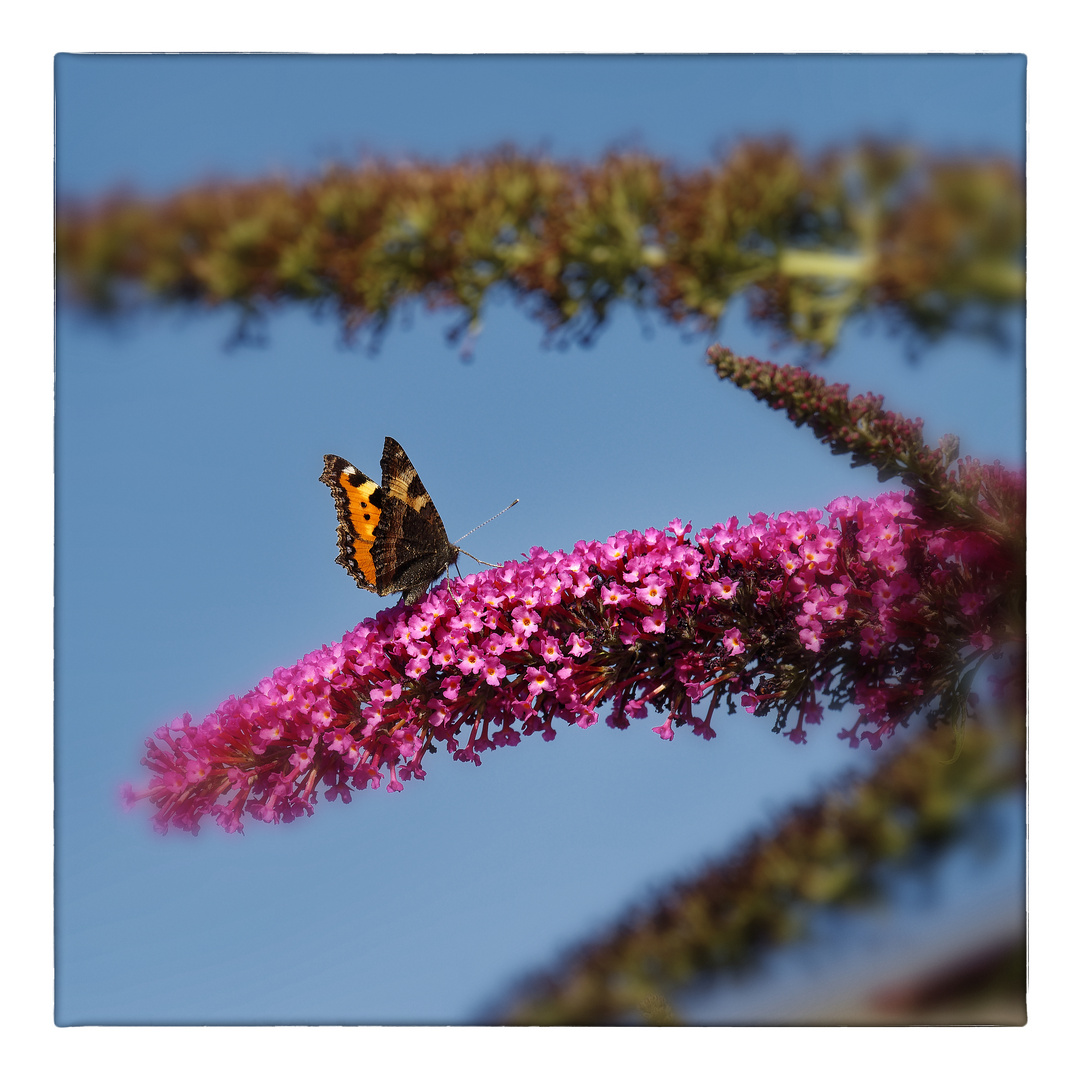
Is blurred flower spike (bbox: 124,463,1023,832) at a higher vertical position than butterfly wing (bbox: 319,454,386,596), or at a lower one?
lower

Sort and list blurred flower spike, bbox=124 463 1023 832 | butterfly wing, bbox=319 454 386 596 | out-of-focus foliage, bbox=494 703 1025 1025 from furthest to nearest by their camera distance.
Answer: out-of-focus foliage, bbox=494 703 1025 1025 → butterfly wing, bbox=319 454 386 596 → blurred flower spike, bbox=124 463 1023 832

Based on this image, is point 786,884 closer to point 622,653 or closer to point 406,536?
point 622,653

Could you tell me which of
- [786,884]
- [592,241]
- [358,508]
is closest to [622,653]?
[358,508]

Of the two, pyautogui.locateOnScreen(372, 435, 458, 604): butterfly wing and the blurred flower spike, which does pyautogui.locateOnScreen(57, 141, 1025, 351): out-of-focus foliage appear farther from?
the blurred flower spike

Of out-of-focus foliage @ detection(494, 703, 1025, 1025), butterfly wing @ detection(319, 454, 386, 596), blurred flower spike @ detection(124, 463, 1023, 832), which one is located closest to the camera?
blurred flower spike @ detection(124, 463, 1023, 832)

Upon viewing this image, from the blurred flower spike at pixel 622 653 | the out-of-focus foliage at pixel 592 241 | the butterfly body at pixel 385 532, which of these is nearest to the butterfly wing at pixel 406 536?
the butterfly body at pixel 385 532

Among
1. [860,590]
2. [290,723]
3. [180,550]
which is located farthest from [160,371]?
[860,590]

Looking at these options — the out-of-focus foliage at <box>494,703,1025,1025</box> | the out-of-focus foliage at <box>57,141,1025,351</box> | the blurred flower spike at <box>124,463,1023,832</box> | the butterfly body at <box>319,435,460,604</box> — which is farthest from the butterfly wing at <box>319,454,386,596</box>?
the out-of-focus foliage at <box>494,703,1025,1025</box>
